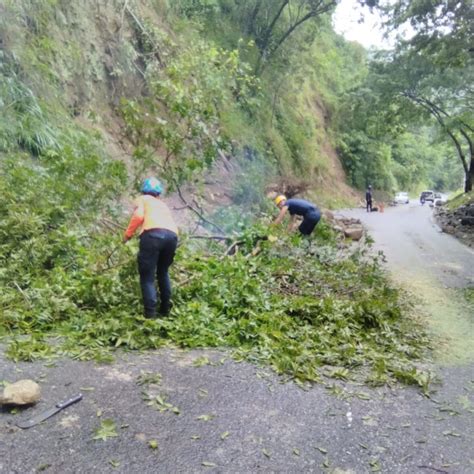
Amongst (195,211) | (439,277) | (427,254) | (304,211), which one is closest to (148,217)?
(195,211)

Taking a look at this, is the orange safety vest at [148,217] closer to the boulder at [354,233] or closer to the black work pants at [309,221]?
the black work pants at [309,221]

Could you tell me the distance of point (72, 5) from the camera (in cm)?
1188

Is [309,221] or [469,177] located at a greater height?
[469,177]

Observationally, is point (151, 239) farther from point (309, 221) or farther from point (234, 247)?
point (309, 221)

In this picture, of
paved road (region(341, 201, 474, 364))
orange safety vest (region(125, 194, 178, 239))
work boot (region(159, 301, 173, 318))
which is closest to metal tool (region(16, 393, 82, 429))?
work boot (region(159, 301, 173, 318))

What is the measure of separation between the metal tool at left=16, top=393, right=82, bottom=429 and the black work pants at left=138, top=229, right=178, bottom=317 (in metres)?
1.65

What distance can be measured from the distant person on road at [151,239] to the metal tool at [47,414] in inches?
65.9

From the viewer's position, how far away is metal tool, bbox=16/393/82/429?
3076 millimetres

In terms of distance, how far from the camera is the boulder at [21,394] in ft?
10.5

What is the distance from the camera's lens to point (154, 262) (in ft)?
16.3

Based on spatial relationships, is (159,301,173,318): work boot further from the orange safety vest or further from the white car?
the white car

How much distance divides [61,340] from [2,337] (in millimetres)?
536

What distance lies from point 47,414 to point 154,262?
80.6 inches

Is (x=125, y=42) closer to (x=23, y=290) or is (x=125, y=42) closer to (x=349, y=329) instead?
(x=23, y=290)
